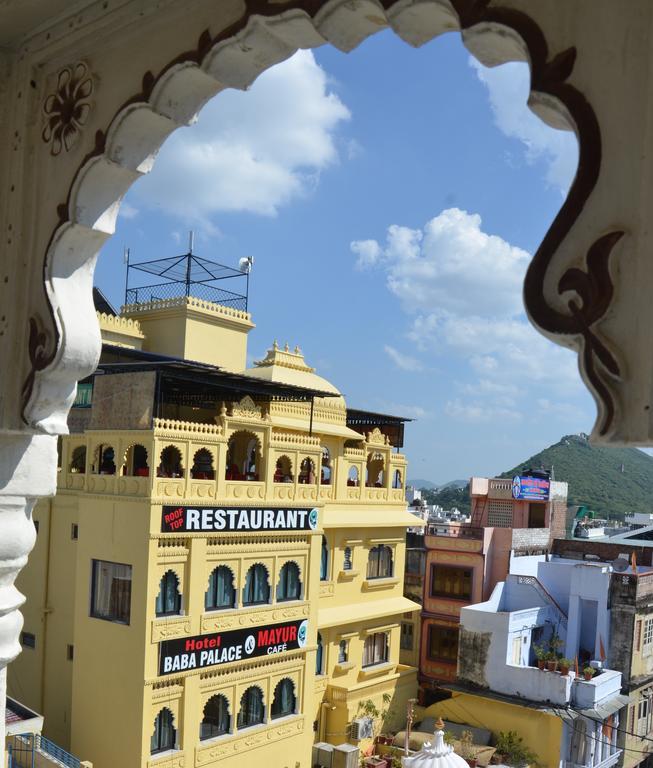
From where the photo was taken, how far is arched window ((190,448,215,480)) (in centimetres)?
1237

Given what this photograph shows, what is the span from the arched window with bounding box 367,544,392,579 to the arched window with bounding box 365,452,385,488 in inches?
51.2

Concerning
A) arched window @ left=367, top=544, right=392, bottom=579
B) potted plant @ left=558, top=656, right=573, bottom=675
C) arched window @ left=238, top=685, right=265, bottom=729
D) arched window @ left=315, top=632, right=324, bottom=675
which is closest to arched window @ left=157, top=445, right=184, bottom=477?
arched window @ left=238, top=685, right=265, bottom=729

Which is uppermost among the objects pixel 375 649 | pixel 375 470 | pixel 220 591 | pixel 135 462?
pixel 135 462

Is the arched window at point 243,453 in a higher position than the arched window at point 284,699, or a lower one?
higher

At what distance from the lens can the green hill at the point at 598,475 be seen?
59.5 metres

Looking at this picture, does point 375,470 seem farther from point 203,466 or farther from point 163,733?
point 163,733

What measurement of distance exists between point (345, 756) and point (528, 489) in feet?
39.9

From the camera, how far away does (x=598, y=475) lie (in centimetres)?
6347

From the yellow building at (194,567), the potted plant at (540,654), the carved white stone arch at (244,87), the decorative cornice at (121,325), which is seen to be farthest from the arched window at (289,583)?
the carved white stone arch at (244,87)

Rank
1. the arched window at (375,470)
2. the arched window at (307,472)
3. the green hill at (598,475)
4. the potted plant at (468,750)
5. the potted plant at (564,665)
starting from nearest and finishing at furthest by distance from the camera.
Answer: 1. the arched window at (307,472)
2. the potted plant at (468,750)
3. the potted plant at (564,665)
4. the arched window at (375,470)
5. the green hill at (598,475)

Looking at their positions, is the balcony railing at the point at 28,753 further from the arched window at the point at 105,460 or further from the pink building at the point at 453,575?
the pink building at the point at 453,575

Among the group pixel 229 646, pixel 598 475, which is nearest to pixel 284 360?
pixel 229 646

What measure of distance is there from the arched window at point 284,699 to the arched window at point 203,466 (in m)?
3.59

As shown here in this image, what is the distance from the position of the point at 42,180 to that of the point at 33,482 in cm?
82
